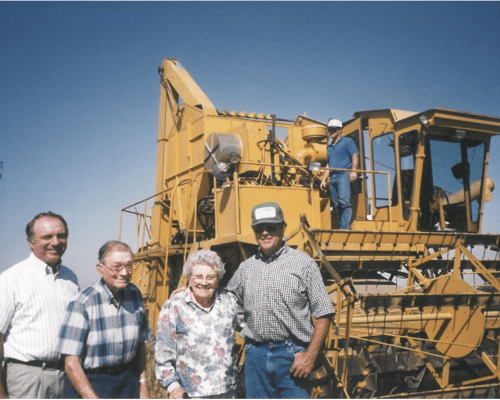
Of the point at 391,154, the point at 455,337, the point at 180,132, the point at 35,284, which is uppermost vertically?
the point at 180,132

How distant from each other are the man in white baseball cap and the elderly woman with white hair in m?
4.97

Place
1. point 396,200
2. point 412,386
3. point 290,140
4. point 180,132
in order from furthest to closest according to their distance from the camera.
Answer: point 180,132, point 290,140, point 396,200, point 412,386

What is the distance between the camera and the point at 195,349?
3330mm

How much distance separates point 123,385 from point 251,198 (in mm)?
4470

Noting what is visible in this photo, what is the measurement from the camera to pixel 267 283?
3758 mm

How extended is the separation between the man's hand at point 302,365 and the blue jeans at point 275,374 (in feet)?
0.23

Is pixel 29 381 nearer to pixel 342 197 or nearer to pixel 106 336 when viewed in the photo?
pixel 106 336

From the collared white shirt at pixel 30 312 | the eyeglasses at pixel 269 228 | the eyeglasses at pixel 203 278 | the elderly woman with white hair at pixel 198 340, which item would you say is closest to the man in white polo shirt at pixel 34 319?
the collared white shirt at pixel 30 312

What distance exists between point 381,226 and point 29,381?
6763 mm

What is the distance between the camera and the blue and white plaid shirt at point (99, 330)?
10.4 feet

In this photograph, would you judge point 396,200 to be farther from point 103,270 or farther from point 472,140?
point 103,270

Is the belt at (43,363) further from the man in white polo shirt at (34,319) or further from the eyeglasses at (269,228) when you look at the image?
the eyeglasses at (269,228)

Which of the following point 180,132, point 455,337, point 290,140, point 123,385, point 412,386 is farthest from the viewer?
point 180,132

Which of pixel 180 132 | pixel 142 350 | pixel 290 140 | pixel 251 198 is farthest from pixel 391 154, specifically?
pixel 142 350
